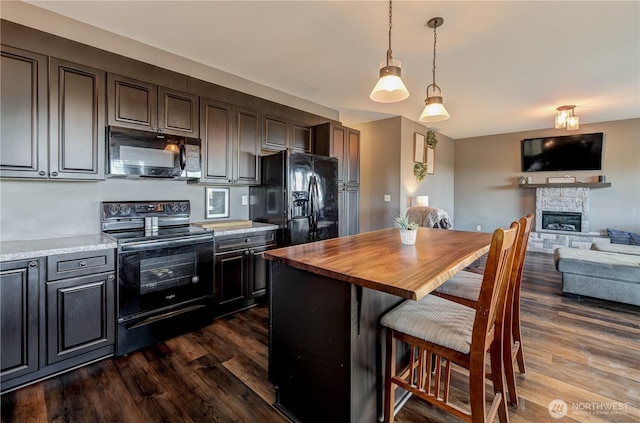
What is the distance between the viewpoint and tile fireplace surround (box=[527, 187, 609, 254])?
226 inches

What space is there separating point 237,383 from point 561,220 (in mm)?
6958

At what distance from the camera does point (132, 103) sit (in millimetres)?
2578

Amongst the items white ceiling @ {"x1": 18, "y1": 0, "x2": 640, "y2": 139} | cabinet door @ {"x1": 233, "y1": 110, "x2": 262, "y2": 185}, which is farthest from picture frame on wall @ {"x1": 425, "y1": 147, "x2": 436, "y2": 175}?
cabinet door @ {"x1": 233, "y1": 110, "x2": 262, "y2": 185}

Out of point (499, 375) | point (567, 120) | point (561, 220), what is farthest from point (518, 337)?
point (561, 220)

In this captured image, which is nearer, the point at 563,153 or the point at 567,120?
the point at 567,120

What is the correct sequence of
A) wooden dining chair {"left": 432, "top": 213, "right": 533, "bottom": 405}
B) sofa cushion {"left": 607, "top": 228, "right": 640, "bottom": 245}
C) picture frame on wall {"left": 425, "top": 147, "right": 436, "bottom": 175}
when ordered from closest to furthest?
wooden dining chair {"left": 432, "top": 213, "right": 533, "bottom": 405}, sofa cushion {"left": 607, "top": 228, "right": 640, "bottom": 245}, picture frame on wall {"left": 425, "top": 147, "right": 436, "bottom": 175}

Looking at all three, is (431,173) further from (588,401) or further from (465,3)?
(588,401)

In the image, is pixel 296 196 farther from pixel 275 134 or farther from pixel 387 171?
pixel 387 171

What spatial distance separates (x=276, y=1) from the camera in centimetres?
220

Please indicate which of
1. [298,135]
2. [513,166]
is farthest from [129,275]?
[513,166]

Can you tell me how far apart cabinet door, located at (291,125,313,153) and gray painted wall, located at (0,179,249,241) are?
5.71ft

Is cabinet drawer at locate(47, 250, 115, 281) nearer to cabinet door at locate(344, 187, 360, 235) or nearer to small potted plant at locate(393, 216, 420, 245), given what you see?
small potted plant at locate(393, 216, 420, 245)

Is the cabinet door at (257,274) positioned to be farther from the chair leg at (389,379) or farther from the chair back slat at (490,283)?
the chair back slat at (490,283)

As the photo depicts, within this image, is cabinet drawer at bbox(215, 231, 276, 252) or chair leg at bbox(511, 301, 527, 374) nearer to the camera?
chair leg at bbox(511, 301, 527, 374)
